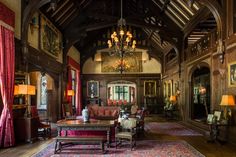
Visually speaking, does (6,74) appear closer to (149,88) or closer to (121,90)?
(121,90)

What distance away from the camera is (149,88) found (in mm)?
18969

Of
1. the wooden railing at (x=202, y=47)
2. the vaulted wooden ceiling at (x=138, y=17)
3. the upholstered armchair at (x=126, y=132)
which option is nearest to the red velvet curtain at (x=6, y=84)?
the upholstered armchair at (x=126, y=132)

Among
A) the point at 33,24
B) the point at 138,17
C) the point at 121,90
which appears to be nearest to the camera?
the point at 33,24

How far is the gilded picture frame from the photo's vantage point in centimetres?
1892

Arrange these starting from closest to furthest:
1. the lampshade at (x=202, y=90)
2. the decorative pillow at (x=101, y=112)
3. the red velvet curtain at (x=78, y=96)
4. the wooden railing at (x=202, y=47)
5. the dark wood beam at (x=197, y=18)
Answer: the wooden railing at (x=202, y=47)
the dark wood beam at (x=197, y=18)
the decorative pillow at (x=101, y=112)
the lampshade at (x=202, y=90)
the red velvet curtain at (x=78, y=96)

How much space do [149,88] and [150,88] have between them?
7 centimetres

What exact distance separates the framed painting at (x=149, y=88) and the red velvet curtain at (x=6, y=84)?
42.7ft

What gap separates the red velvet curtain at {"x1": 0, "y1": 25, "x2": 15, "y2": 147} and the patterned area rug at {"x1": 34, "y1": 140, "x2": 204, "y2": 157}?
40.7 inches

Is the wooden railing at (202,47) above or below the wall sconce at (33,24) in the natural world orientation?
below

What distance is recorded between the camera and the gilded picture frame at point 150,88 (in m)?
18.9

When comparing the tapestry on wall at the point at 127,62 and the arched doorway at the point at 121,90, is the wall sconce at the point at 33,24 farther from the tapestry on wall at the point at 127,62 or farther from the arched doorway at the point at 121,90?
the arched doorway at the point at 121,90

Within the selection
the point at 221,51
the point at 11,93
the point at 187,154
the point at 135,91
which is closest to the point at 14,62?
the point at 11,93

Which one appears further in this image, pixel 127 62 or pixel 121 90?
pixel 121 90

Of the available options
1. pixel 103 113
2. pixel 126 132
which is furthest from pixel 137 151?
pixel 103 113
